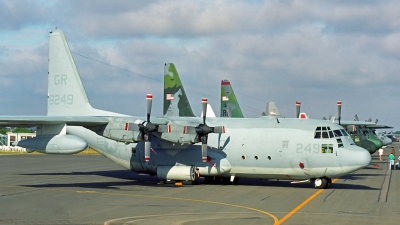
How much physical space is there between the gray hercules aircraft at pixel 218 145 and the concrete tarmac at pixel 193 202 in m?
0.92

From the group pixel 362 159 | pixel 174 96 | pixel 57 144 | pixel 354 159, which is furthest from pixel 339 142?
pixel 174 96

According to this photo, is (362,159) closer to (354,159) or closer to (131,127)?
(354,159)

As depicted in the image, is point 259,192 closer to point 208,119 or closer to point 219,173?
point 219,173

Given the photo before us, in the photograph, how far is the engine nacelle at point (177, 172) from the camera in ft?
90.3

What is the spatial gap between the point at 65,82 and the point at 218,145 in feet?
33.9

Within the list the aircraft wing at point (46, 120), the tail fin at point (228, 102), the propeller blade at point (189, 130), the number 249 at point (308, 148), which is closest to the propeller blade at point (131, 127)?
the aircraft wing at point (46, 120)

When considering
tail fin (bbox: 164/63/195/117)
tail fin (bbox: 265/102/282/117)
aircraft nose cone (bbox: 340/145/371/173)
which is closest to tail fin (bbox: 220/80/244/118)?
tail fin (bbox: 164/63/195/117)

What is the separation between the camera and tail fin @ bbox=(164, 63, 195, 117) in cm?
3912

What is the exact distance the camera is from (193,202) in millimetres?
21062

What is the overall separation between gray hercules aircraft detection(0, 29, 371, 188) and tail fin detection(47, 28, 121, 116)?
12.9ft

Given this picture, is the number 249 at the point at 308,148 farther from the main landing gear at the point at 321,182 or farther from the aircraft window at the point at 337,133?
the main landing gear at the point at 321,182

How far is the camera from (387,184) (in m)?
29.9

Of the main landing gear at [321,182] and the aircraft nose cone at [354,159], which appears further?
the main landing gear at [321,182]

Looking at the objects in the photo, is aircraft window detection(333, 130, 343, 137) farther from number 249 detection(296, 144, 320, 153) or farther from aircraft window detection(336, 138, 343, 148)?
number 249 detection(296, 144, 320, 153)
